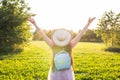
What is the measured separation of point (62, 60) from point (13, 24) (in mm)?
32347

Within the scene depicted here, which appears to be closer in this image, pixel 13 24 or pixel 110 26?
pixel 13 24

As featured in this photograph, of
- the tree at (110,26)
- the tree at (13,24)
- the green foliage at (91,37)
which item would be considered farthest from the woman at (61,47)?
the green foliage at (91,37)

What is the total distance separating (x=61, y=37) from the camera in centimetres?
671

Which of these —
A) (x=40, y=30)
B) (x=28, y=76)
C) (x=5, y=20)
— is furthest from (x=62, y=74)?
(x=5, y=20)

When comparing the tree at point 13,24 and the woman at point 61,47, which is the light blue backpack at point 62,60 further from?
the tree at point 13,24

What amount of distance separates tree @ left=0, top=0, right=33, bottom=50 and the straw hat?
31123 mm

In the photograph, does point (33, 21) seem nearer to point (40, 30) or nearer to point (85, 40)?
point (40, 30)

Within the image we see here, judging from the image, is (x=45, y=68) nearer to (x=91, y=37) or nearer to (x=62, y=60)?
(x=62, y=60)

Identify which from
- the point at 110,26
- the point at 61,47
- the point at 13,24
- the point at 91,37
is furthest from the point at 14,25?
the point at 91,37

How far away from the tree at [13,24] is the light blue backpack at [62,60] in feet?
102

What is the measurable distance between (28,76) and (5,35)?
23417 mm

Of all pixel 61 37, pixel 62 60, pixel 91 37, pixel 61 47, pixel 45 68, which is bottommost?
pixel 91 37

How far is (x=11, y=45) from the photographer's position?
39375 millimetres

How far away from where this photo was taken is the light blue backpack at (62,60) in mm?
6715
